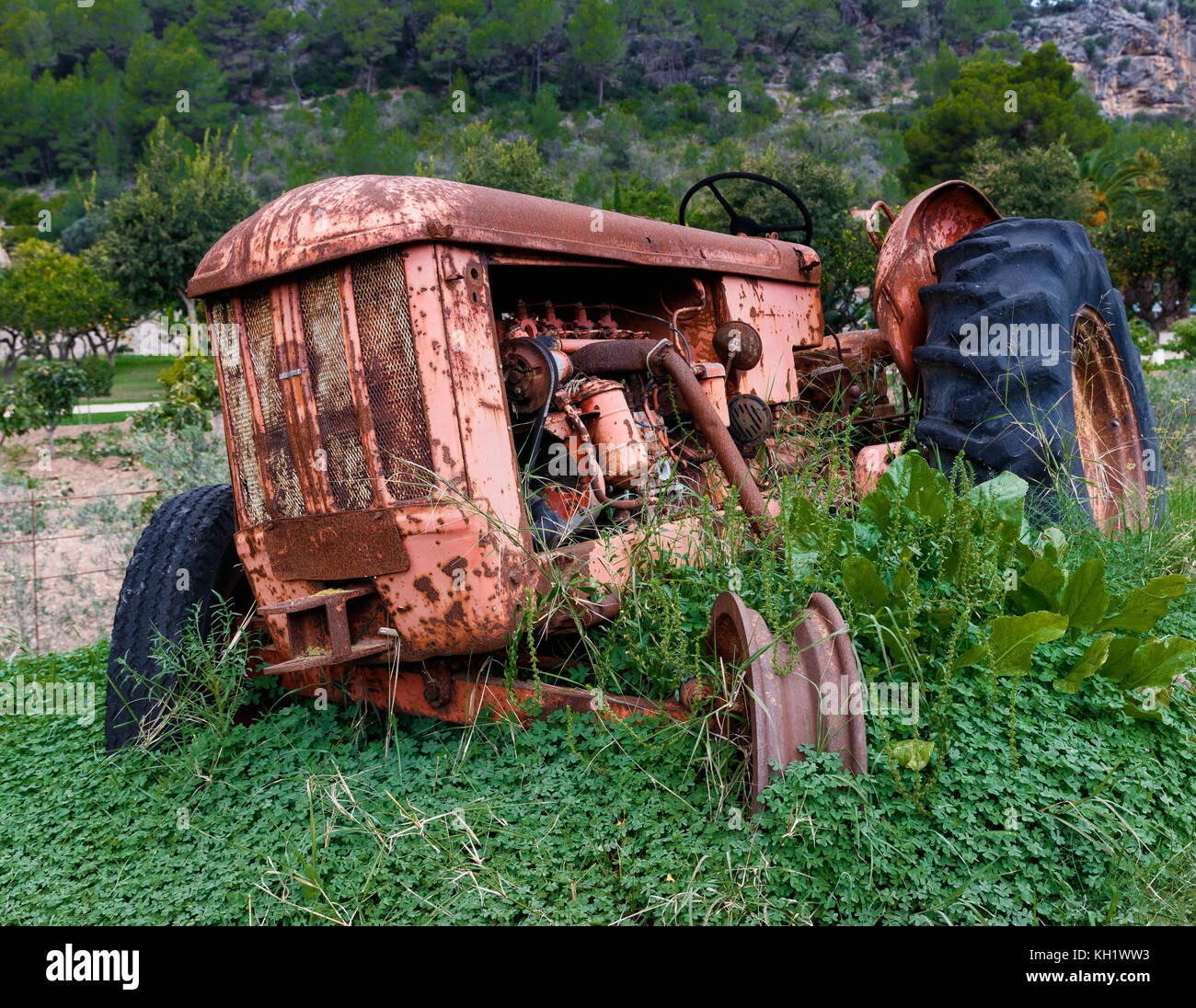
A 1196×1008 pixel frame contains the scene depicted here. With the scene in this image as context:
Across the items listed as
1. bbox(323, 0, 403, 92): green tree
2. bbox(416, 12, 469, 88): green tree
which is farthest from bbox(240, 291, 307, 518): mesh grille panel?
bbox(323, 0, 403, 92): green tree

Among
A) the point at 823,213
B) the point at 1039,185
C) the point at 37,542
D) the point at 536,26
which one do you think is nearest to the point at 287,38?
the point at 536,26

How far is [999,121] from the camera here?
113ft

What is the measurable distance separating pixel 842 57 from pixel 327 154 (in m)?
52.7

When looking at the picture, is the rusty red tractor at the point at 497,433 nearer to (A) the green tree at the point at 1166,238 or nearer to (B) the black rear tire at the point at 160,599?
(B) the black rear tire at the point at 160,599

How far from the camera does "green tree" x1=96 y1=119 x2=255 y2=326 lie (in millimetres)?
19516

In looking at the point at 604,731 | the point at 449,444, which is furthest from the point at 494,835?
the point at 449,444

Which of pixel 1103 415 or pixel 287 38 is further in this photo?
pixel 287 38

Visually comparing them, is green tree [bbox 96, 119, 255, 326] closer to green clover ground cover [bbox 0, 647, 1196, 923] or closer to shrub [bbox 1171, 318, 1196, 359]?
shrub [bbox 1171, 318, 1196, 359]

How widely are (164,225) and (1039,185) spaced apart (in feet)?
69.0

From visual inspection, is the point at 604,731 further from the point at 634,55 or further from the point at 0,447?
the point at 634,55

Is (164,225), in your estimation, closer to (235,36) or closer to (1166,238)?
(1166,238)

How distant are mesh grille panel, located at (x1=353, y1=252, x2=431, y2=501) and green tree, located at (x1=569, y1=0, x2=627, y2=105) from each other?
79.0 metres

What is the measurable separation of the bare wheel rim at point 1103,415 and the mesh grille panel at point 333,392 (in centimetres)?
341

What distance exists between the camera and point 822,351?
486 cm
